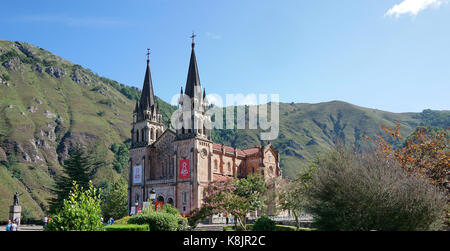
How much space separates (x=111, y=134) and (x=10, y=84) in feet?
161

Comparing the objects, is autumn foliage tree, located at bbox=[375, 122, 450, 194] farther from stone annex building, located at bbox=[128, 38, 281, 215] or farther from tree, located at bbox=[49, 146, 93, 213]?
tree, located at bbox=[49, 146, 93, 213]

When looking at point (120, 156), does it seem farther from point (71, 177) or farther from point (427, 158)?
point (427, 158)

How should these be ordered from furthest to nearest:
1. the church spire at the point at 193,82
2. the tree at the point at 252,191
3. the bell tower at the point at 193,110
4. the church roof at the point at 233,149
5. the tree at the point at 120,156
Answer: the tree at the point at 120,156, the church roof at the point at 233,149, the church spire at the point at 193,82, the bell tower at the point at 193,110, the tree at the point at 252,191

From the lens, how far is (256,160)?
68.8 metres

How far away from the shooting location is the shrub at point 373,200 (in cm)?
2017

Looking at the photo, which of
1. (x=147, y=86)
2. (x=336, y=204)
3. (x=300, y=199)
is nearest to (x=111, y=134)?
(x=147, y=86)

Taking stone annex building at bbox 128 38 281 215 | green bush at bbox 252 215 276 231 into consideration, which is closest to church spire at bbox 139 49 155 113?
stone annex building at bbox 128 38 281 215

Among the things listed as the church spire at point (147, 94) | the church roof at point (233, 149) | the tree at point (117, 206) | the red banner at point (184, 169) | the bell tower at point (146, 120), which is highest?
the church spire at point (147, 94)

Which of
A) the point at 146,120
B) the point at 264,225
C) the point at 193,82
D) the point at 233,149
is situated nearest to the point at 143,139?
the point at 146,120

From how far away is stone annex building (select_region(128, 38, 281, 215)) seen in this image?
55.2m

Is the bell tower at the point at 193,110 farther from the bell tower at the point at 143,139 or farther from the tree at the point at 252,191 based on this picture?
the tree at the point at 252,191

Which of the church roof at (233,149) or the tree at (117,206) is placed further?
the church roof at (233,149)

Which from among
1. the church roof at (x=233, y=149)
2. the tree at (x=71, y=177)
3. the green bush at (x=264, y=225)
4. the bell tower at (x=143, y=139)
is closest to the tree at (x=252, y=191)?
the green bush at (x=264, y=225)
